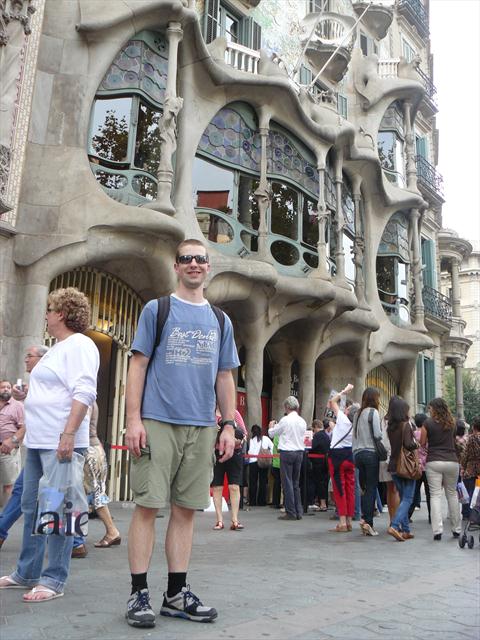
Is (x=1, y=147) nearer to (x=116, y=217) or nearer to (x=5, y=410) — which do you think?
(x=116, y=217)

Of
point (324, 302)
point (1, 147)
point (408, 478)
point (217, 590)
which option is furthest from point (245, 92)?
point (217, 590)

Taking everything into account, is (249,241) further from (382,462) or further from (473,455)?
(473,455)

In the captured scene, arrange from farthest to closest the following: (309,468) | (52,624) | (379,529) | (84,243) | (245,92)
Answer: (245,92) → (309,468) → (84,243) → (379,529) → (52,624)

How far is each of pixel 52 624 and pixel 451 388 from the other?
47.8 meters

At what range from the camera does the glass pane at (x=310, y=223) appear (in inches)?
693

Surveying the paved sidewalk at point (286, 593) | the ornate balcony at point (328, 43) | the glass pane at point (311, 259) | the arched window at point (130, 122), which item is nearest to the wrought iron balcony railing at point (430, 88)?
the ornate balcony at point (328, 43)

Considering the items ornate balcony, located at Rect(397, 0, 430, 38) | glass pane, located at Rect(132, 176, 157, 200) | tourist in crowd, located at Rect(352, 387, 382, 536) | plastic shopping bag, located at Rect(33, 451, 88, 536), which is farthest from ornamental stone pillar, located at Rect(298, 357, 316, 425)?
ornate balcony, located at Rect(397, 0, 430, 38)

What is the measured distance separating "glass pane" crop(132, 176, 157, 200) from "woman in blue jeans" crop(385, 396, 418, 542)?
22.2ft

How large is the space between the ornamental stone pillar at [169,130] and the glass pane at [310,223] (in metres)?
5.22

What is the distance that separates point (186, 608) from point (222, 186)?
12883mm

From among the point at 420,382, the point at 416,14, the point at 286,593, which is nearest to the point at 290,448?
the point at 286,593

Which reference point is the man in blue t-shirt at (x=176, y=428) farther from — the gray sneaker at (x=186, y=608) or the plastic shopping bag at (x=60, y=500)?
the plastic shopping bag at (x=60, y=500)

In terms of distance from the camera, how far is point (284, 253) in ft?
54.6

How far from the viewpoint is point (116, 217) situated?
12156 mm
